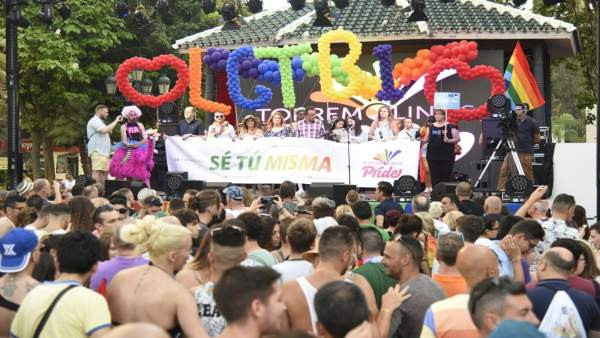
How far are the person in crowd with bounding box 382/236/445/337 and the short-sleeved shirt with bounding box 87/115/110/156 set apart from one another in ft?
43.2

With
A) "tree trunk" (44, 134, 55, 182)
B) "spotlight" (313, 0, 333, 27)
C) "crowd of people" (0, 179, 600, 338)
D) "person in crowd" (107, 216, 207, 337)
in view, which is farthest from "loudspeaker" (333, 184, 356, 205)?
"tree trunk" (44, 134, 55, 182)

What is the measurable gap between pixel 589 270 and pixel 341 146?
12.0 meters

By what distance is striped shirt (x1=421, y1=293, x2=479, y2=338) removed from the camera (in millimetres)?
5441

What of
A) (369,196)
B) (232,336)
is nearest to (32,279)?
(232,336)

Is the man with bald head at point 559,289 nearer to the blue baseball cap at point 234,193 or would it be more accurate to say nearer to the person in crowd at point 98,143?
the blue baseball cap at point 234,193

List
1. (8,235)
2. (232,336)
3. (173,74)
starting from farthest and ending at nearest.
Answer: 1. (173,74)
2. (8,235)
3. (232,336)

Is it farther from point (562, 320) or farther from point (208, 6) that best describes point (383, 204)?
point (208, 6)

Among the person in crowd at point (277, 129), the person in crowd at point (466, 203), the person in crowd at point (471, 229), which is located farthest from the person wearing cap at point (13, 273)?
the person in crowd at point (277, 129)

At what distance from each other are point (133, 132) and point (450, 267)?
13.0 m

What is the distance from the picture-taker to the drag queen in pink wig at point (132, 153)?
18.8 metres

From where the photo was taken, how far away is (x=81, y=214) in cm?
874

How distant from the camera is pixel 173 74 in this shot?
41562 millimetres

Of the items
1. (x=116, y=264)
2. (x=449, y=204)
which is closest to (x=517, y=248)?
(x=116, y=264)

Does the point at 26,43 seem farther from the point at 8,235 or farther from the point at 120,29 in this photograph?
the point at 8,235
